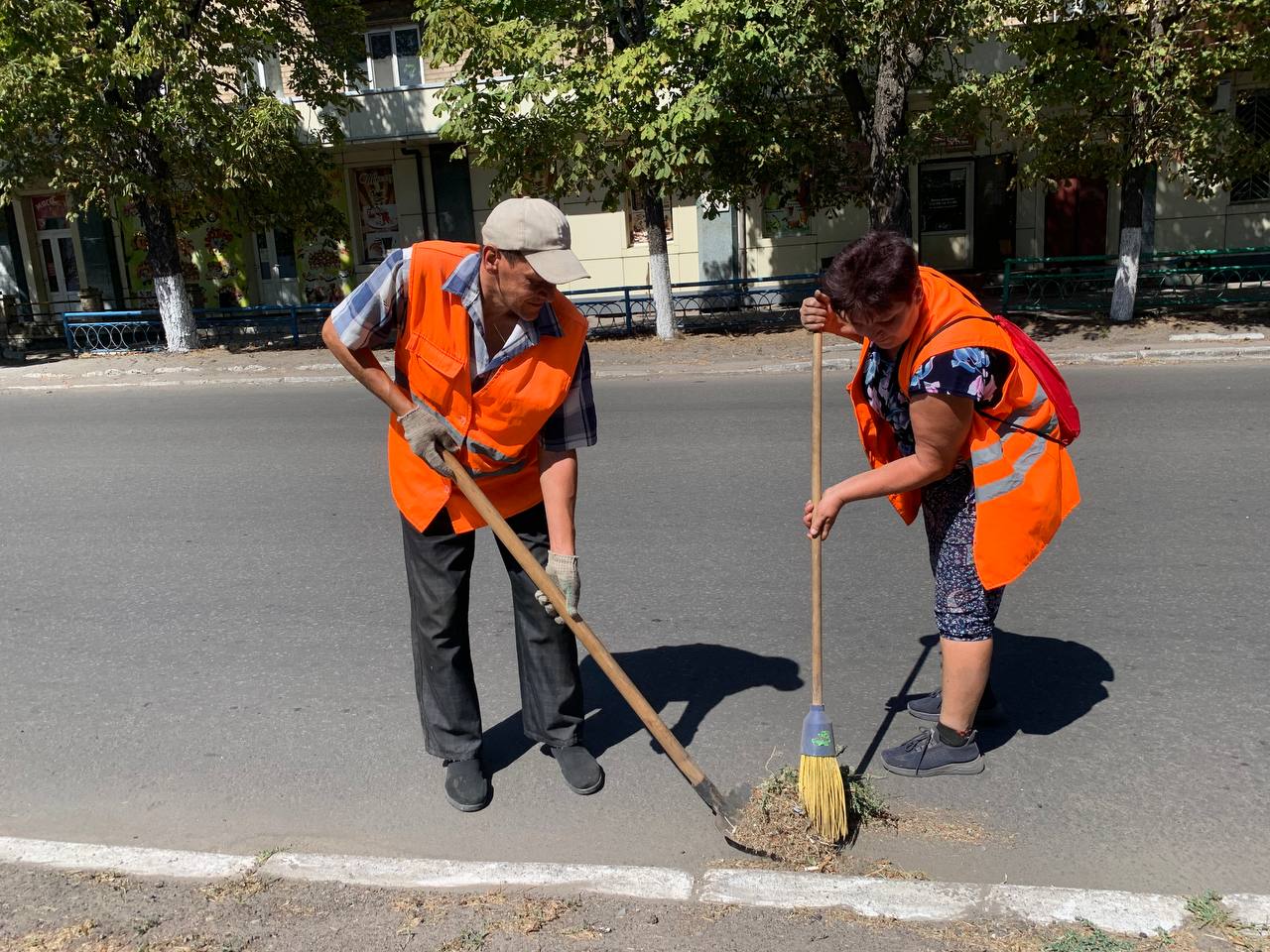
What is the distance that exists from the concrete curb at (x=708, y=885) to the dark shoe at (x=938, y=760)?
58 cm

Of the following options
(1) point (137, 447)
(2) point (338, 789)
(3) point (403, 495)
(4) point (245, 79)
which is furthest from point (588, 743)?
(4) point (245, 79)

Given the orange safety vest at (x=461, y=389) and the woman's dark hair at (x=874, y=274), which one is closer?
the woman's dark hair at (x=874, y=274)

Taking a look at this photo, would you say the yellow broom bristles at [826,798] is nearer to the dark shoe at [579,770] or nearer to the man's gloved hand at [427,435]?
the dark shoe at [579,770]

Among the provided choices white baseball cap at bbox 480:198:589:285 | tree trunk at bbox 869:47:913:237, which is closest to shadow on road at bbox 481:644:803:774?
white baseball cap at bbox 480:198:589:285

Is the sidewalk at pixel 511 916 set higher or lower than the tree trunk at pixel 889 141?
lower

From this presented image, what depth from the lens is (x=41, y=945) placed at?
2566mm

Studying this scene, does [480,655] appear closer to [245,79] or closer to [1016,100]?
[1016,100]

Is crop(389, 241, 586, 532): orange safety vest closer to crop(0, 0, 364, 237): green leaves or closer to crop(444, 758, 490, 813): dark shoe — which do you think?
crop(444, 758, 490, 813): dark shoe

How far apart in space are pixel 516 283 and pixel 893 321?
101cm

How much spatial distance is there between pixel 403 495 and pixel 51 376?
13.3 m

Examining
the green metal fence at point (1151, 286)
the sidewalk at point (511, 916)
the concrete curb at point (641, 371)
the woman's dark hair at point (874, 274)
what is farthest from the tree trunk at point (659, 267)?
the sidewalk at point (511, 916)

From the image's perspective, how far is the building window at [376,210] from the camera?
861 inches

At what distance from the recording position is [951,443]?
2.82 m

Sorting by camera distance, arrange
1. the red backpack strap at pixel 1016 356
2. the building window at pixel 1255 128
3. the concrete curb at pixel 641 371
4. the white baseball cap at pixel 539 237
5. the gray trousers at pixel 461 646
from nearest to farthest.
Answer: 1. the white baseball cap at pixel 539 237
2. the red backpack strap at pixel 1016 356
3. the gray trousers at pixel 461 646
4. the concrete curb at pixel 641 371
5. the building window at pixel 1255 128
